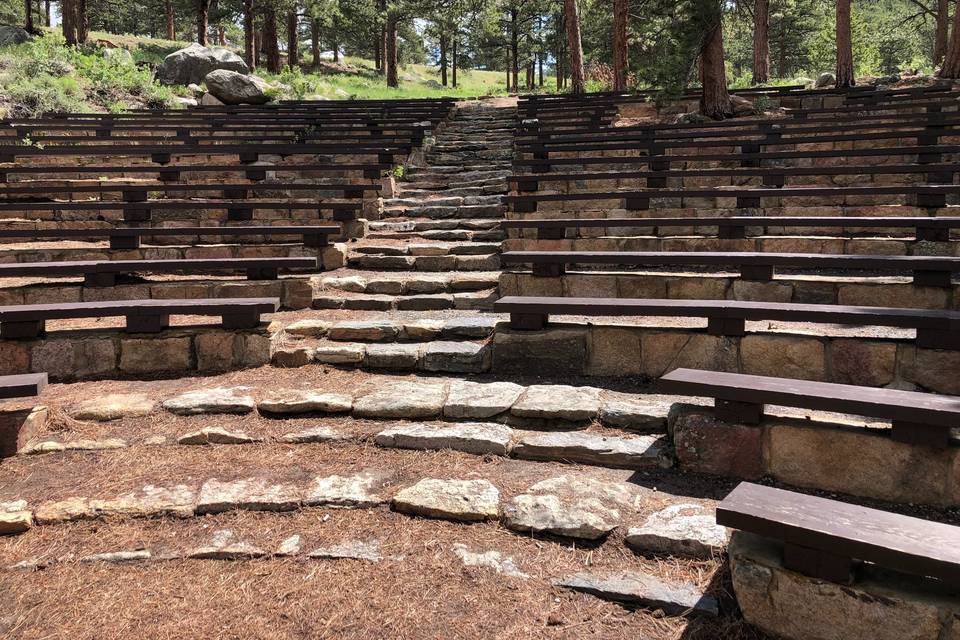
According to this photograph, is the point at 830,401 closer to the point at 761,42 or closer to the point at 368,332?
the point at 368,332

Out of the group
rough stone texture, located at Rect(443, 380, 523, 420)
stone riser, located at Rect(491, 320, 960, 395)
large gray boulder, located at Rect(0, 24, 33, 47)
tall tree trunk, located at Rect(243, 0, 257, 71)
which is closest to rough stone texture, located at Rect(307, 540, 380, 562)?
rough stone texture, located at Rect(443, 380, 523, 420)

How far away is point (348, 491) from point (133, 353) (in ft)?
9.08

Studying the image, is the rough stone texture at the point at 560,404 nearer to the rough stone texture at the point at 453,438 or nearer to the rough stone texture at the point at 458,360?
the rough stone texture at the point at 453,438

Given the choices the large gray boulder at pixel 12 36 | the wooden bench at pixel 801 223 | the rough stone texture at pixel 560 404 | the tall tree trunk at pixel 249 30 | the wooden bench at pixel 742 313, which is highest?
the tall tree trunk at pixel 249 30

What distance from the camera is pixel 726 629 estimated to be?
2.27 metres

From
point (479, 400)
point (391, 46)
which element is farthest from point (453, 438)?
point (391, 46)

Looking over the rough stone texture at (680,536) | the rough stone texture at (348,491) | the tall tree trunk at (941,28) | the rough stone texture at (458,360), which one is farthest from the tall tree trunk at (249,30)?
the rough stone texture at (680,536)

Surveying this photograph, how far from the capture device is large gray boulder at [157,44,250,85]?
68.5ft

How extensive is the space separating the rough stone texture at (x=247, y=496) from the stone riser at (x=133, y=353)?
1856 millimetres

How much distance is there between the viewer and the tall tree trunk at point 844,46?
612 inches

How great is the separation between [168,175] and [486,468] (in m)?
8.26

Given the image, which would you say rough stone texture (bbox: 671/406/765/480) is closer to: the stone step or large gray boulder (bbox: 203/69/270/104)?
the stone step

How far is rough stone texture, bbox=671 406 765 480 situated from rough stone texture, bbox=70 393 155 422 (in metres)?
3.49

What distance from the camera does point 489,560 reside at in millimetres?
2713
